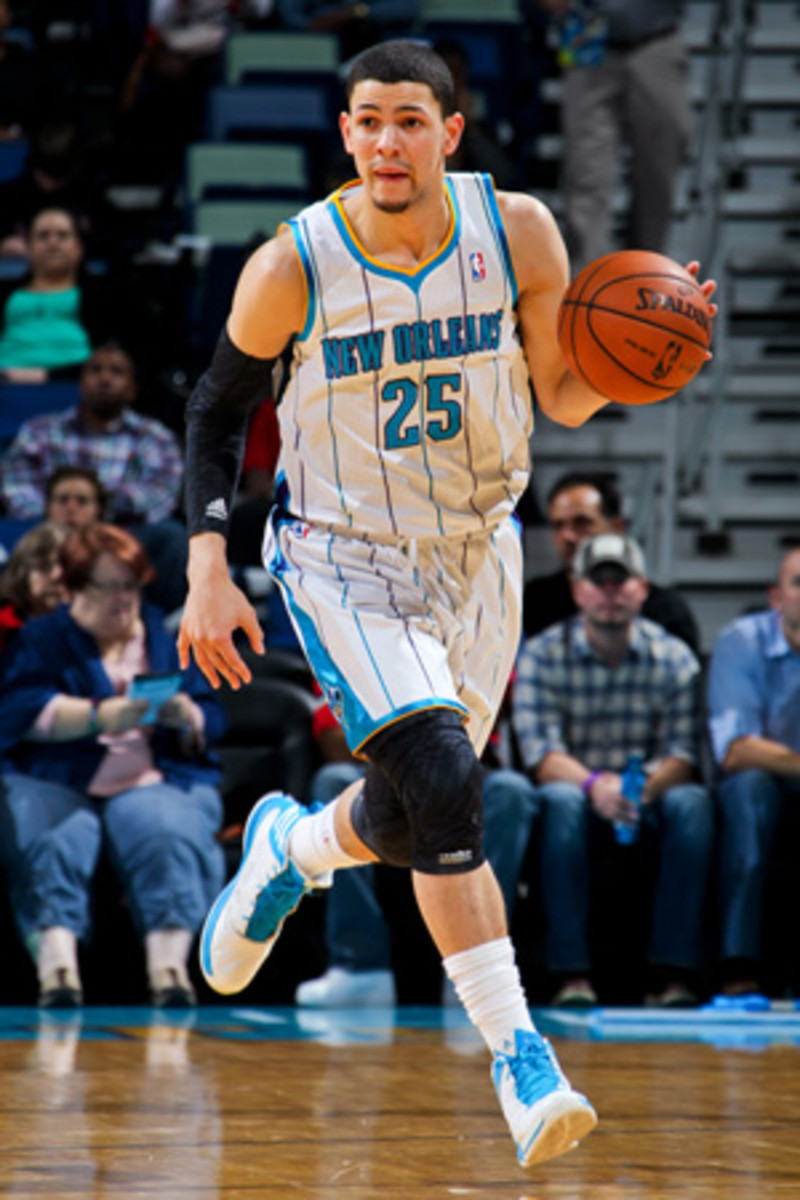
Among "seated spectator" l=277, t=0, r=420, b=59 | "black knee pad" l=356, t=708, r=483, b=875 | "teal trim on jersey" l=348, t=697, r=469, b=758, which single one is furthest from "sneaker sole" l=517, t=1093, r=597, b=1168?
"seated spectator" l=277, t=0, r=420, b=59

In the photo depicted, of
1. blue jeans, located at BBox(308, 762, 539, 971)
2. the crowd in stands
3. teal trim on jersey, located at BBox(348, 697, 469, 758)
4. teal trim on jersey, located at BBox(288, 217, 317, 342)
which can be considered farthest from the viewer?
blue jeans, located at BBox(308, 762, 539, 971)

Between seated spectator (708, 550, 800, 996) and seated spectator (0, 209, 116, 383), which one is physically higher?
seated spectator (0, 209, 116, 383)

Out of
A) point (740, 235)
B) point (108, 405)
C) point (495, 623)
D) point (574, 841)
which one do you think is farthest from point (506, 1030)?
point (740, 235)

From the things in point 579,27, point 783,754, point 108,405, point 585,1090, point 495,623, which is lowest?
point 585,1090

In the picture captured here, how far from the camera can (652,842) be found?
6539 millimetres

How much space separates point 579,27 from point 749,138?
176cm

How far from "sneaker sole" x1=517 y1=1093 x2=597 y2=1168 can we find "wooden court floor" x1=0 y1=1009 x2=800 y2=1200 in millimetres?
67

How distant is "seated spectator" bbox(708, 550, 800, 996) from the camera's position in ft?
20.6

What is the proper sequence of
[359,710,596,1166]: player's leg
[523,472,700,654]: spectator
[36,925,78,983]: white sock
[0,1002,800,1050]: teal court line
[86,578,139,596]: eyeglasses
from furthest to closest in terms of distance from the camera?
[523,472,700,654]: spectator → [86,578,139,596]: eyeglasses → [36,925,78,983]: white sock → [0,1002,800,1050]: teal court line → [359,710,596,1166]: player's leg

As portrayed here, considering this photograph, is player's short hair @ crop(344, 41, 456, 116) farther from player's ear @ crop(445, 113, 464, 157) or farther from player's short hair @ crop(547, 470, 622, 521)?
player's short hair @ crop(547, 470, 622, 521)

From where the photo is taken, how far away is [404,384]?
3.52m

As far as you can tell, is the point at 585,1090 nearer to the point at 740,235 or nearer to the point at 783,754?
the point at 783,754

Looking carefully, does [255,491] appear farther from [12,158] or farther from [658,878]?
[12,158]

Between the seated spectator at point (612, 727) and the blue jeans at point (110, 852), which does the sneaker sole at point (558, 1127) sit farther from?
the seated spectator at point (612, 727)
